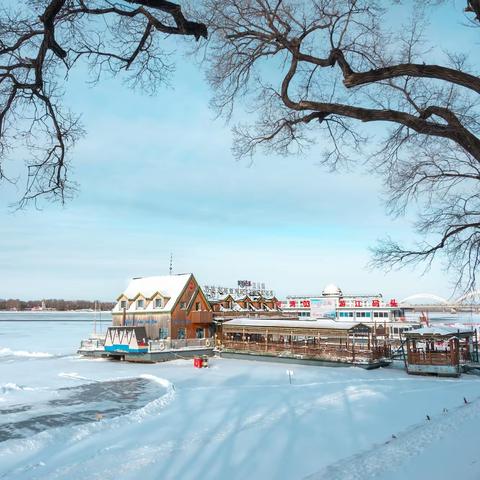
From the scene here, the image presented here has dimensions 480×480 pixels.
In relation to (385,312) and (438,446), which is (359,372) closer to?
(438,446)

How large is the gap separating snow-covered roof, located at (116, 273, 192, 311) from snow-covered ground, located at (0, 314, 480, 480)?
17.9 m

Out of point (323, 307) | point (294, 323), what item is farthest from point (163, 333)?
point (323, 307)

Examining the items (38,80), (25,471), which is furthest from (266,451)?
(38,80)

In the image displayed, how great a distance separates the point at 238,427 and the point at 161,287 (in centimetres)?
3575

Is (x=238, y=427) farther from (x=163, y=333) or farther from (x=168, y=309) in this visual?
(x=163, y=333)

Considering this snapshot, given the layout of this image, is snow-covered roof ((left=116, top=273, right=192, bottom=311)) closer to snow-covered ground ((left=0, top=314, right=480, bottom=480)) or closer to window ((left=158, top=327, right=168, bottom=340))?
window ((left=158, top=327, right=168, bottom=340))

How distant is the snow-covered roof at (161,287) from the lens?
49344 mm

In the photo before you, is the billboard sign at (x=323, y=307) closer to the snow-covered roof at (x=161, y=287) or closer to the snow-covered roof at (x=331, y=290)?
the snow-covered roof at (x=331, y=290)

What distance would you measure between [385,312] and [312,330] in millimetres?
24827

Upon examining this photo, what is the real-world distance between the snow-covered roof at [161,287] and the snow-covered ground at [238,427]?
17.9m

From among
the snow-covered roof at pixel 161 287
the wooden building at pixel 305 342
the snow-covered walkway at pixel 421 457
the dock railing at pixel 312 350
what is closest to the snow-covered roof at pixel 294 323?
the wooden building at pixel 305 342

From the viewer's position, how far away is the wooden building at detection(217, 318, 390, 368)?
38844 mm

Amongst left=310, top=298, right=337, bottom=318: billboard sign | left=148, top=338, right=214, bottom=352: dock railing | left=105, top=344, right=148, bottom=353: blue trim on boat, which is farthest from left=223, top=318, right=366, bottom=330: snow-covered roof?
left=310, top=298, right=337, bottom=318: billboard sign

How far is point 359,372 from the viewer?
3422 centimetres
